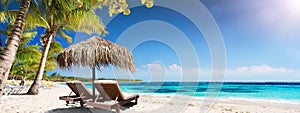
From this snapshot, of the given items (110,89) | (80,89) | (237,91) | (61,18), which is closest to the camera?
(110,89)

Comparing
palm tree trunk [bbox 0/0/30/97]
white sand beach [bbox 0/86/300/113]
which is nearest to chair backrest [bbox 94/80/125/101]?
white sand beach [bbox 0/86/300/113]

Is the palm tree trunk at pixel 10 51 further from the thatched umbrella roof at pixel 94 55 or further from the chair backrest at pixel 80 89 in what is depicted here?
the chair backrest at pixel 80 89

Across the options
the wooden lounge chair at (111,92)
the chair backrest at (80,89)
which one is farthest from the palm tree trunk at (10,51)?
the chair backrest at (80,89)

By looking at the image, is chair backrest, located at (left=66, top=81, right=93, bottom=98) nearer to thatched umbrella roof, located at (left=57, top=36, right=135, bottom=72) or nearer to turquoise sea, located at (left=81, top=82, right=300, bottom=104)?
thatched umbrella roof, located at (left=57, top=36, right=135, bottom=72)

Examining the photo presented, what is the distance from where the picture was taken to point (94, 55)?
468 cm

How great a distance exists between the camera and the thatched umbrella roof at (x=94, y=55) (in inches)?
186

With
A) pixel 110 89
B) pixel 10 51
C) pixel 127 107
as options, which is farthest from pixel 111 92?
pixel 10 51

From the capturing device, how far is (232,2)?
12.7 meters

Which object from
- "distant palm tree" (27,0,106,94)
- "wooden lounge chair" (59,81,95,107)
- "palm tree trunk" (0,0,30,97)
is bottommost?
"wooden lounge chair" (59,81,95,107)

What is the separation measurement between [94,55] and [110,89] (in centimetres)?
106

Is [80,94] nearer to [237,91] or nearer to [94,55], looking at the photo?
[94,55]

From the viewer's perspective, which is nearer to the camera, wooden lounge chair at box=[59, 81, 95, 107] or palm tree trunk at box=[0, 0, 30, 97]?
palm tree trunk at box=[0, 0, 30, 97]

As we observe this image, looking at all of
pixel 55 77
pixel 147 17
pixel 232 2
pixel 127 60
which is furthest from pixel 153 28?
pixel 55 77

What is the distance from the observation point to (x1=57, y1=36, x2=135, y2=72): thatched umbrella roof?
15.5 ft
